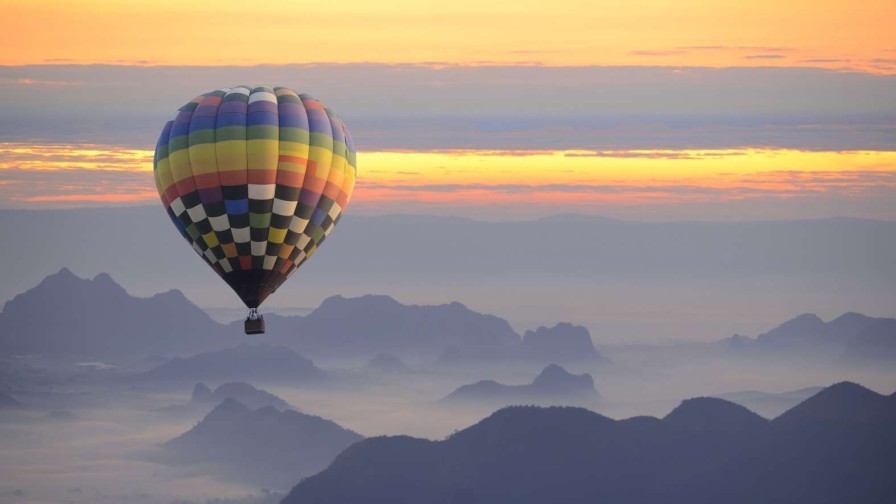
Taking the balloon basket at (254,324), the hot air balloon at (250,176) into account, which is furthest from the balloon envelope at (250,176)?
the balloon basket at (254,324)

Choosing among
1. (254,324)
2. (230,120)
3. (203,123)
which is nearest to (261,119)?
(230,120)

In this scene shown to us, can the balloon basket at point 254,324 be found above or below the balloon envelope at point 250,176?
below

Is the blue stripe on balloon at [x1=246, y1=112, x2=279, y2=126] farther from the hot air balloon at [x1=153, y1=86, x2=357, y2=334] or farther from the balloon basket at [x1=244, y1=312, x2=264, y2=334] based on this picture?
the balloon basket at [x1=244, y1=312, x2=264, y2=334]

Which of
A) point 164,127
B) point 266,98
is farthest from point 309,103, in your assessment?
point 164,127

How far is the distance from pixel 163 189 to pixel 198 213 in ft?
11.7

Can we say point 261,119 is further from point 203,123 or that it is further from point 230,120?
point 203,123

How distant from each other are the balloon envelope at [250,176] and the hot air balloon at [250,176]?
7 cm

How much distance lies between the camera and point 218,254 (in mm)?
109000

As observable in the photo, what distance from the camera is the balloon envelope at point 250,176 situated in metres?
107

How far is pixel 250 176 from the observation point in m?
107

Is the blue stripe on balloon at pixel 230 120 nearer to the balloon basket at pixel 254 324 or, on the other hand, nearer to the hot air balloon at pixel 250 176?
the hot air balloon at pixel 250 176

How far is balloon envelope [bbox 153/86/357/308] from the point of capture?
10694 cm

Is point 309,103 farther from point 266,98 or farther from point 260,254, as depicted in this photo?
point 260,254

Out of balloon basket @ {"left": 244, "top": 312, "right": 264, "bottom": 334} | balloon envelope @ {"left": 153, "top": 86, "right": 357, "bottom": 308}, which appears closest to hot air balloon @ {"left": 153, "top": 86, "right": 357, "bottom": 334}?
balloon envelope @ {"left": 153, "top": 86, "right": 357, "bottom": 308}
